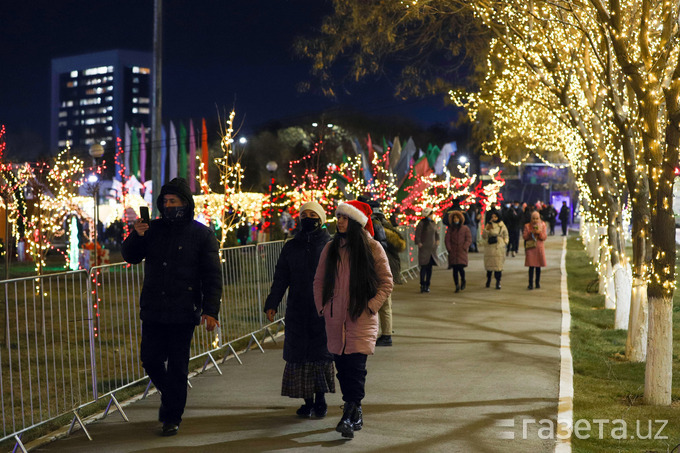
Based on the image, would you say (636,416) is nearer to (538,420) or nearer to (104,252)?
(538,420)

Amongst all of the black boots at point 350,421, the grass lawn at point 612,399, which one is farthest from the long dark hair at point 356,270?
the grass lawn at point 612,399

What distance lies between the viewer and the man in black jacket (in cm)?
636

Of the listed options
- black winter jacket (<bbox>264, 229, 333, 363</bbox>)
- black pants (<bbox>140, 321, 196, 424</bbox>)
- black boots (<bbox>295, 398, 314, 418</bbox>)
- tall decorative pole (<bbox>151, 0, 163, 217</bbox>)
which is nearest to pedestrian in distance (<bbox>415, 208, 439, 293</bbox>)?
tall decorative pole (<bbox>151, 0, 163, 217</bbox>)

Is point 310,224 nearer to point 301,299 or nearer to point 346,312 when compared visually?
point 301,299

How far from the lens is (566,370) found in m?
8.99

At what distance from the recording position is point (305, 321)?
698 centimetres

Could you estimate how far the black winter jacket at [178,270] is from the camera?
6328mm

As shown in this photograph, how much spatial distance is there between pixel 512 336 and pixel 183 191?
6441 mm

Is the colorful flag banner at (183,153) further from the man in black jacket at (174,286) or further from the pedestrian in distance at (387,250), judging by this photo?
the man in black jacket at (174,286)

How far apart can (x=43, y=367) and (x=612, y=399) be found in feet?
21.8

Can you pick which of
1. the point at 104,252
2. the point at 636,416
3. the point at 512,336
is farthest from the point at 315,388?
the point at 104,252

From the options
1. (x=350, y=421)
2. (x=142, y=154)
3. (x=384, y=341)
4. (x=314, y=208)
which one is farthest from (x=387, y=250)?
(x=142, y=154)

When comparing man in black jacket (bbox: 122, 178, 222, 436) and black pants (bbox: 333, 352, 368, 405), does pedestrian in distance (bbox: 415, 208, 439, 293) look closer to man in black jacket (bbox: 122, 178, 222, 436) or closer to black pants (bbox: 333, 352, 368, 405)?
black pants (bbox: 333, 352, 368, 405)

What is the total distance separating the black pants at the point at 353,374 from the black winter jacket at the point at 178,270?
1046mm
